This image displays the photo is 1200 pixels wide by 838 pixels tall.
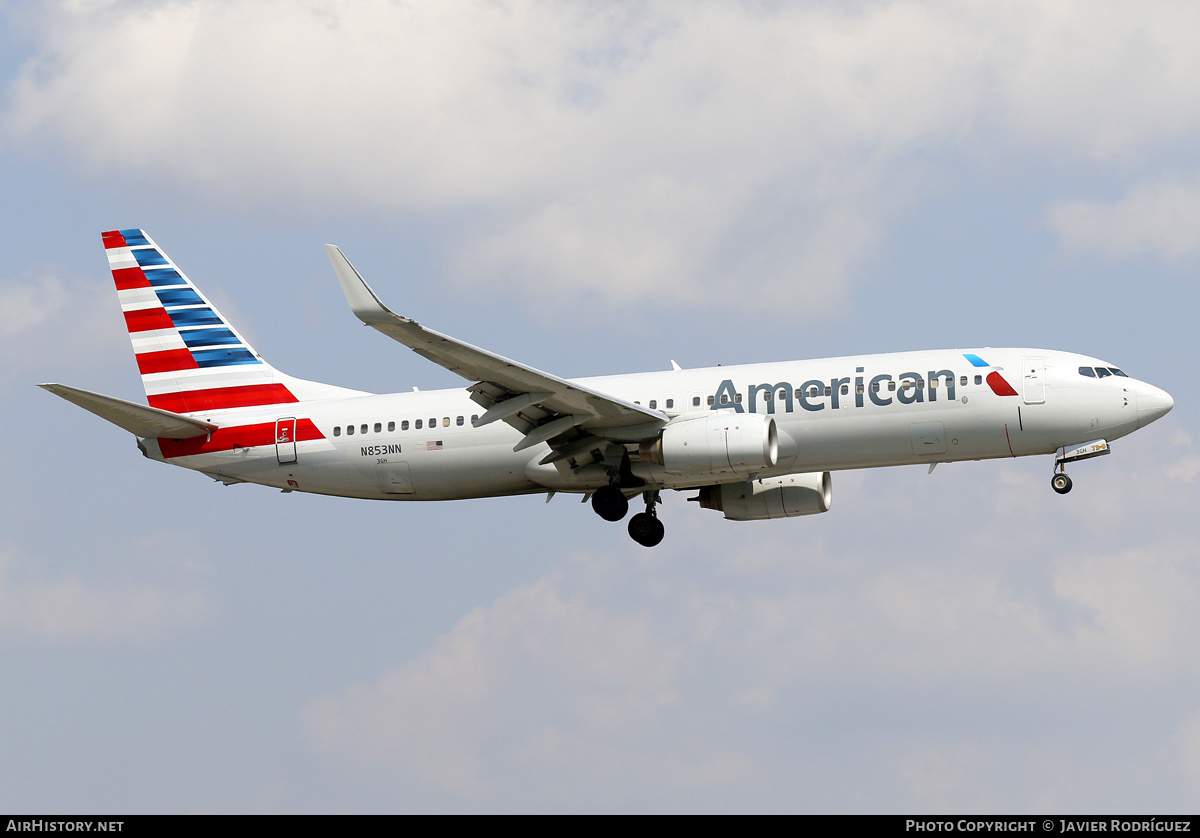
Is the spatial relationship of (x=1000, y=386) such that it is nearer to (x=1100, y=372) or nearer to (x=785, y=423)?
(x=1100, y=372)

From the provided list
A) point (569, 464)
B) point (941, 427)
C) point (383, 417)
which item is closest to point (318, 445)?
point (383, 417)

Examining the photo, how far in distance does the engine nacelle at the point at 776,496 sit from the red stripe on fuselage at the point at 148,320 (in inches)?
731

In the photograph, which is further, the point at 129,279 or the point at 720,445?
the point at 129,279

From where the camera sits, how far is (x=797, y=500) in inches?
1742

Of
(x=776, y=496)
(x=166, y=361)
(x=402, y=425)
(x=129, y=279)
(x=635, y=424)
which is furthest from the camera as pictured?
(x=129, y=279)

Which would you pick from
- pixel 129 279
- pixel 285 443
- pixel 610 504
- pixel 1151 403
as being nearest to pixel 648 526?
pixel 610 504

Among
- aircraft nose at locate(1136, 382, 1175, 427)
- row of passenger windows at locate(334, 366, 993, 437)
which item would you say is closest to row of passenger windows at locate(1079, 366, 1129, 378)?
row of passenger windows at locate(334, 366, 993, 437)

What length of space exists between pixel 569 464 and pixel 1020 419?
12361 mm

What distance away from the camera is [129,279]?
47688 millimetres

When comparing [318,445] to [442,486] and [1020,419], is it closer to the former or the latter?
[442,486]

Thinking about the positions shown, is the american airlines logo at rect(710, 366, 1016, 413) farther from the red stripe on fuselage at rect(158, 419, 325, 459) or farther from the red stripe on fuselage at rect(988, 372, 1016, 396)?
the red stripe on fuselage at rect(158, 419, 325, 459)

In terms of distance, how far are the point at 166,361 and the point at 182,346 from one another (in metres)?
0.69

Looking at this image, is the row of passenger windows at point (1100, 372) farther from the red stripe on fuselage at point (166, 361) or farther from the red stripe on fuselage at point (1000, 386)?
the red stripe on fuselage at point (166, 361)

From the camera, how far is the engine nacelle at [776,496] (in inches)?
1742
